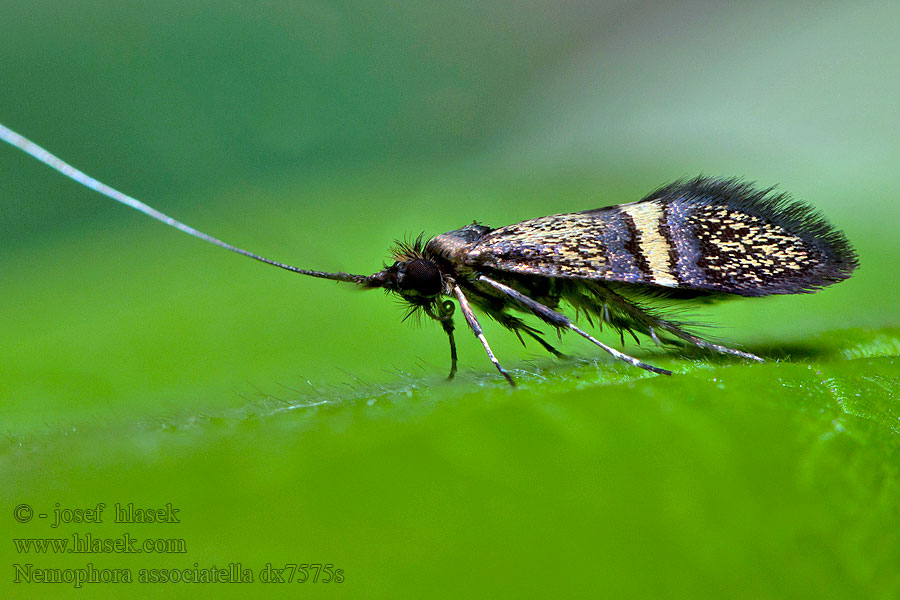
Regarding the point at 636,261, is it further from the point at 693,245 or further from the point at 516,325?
the point at 516,325

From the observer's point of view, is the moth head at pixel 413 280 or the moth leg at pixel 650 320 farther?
the moth head at pixel 413 280

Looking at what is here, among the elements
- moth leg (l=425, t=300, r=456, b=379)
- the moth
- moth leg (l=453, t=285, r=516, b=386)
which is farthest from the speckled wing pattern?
moth leg (l=425, t=300, r=456, b=379)

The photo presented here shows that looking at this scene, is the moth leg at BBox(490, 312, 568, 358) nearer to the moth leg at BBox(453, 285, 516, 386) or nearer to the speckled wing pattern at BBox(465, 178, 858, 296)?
the moth leg at BBox(453, 285, 516, 386)

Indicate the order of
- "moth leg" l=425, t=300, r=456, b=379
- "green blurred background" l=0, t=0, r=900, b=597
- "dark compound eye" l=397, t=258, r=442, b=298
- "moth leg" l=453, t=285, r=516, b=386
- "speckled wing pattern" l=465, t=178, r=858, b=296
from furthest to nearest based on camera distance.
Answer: "moth leg" l=425, t=300, r=456, b=379 → "dark compound eye" l=397, t=258, r=442, b=298 → "moth leg" l=453, t=285, r=516, b=386 → "speckled wing pattern" l=465, t=178, r=858, b=296 → "green blurred background" l=0, t=0, r=900, b=597

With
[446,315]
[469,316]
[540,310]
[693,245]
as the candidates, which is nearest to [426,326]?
[446,315]

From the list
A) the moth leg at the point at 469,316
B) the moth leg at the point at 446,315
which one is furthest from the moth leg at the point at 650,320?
the moth leg at the point at 446,315

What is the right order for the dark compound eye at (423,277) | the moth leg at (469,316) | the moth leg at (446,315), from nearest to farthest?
the moth leg at (469,316)
the dark compound eye at (423,277)
the moth leg at (446,315)

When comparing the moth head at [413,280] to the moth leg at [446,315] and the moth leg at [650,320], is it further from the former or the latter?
the moth leg at [650,320]
